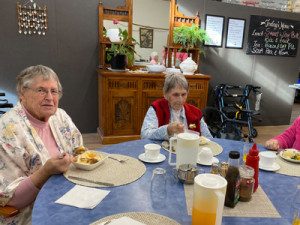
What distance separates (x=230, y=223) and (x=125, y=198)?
0.39 meters

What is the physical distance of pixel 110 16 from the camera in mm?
3723

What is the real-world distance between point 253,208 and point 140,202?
433 mm

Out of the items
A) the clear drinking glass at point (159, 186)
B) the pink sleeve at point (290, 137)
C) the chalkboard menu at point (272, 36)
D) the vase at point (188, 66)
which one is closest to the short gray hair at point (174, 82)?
the pink sleeve at point (290, 137)

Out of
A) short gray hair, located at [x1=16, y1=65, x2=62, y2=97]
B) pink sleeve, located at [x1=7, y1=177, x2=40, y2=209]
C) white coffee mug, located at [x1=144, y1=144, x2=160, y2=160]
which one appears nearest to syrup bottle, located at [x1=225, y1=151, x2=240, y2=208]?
white coffee mug, located at [x1=144, y1=144, x2=160, y2=160]

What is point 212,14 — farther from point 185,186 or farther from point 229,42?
point 185,186

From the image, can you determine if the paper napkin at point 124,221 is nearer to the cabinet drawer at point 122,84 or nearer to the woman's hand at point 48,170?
the woman's hand at point 48,170

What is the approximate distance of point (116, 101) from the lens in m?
3.57

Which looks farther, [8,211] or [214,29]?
[214,29]

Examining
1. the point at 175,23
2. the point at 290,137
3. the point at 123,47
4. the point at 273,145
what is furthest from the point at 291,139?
the point at 175,23

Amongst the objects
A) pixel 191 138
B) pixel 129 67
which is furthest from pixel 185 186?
pixel 129 67

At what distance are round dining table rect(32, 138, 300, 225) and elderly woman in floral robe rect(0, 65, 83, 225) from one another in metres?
0.10

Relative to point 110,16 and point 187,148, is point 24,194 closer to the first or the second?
point 187,148

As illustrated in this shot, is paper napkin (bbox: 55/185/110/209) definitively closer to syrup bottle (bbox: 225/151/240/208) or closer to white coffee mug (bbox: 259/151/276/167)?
syrup bottle (bbox: 225/151/240/208)

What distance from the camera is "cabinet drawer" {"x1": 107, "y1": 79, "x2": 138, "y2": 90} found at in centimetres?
348
